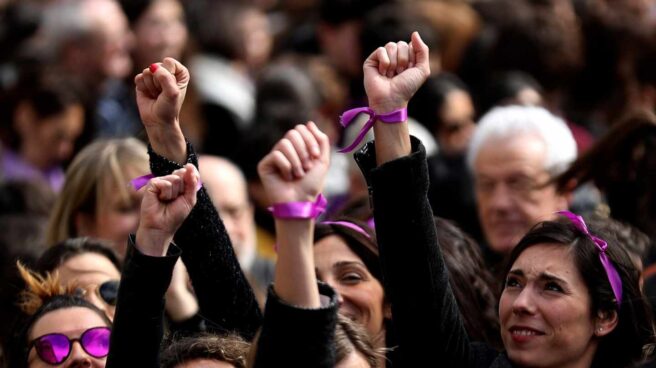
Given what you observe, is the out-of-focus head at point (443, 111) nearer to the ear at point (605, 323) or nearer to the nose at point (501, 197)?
the nose at point (501, 197)

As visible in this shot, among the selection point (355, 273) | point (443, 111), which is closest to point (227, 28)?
point (443, 111)

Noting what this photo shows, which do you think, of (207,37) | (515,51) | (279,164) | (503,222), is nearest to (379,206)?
(279,164)

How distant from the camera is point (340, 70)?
8109 mm

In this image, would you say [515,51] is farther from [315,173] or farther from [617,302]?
[315,173]

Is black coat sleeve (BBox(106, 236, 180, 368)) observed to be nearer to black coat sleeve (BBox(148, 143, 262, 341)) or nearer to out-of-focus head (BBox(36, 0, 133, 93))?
black coat sleeve (BBox(148, 143, 262, 341))

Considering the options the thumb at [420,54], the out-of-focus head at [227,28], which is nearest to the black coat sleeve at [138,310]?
the thumb at [420,54]

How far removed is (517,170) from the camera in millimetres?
5582

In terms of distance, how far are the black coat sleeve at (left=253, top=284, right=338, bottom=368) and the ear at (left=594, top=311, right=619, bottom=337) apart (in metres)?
1.12

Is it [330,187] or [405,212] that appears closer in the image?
[405,212]

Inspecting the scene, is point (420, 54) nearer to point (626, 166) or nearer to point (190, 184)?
point (190, 184)

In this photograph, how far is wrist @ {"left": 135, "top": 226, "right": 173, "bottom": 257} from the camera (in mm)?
3344

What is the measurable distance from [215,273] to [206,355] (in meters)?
0.45

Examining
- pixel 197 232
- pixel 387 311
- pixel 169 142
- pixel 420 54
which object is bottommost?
pixel 387 311

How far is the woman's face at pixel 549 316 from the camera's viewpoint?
149 inches
